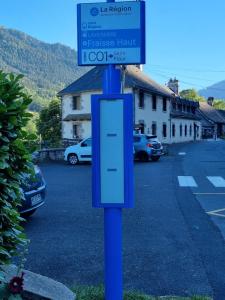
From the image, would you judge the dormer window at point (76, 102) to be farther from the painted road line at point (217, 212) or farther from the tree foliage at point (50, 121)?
the painted road line at point (217, 212)

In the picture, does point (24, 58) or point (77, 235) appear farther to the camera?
point (24, 58)

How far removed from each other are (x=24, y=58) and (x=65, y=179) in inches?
7037

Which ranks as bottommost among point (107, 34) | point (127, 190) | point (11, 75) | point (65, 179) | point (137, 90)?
point (65, 179)

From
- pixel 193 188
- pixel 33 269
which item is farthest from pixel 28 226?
pixel 193 188

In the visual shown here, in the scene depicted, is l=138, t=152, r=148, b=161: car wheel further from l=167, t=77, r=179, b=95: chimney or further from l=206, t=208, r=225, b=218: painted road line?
l=167, t=77, r=179, b=95: chimney

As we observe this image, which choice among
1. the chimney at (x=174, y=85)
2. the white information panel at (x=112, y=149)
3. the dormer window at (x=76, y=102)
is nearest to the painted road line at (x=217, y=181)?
the white information panel at (x=112, y=149)

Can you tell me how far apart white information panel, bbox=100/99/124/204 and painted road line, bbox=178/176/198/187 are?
11135 mm

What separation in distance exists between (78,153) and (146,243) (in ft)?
59.6

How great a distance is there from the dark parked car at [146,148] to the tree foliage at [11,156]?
23.1m

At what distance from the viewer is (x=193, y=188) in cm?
1399

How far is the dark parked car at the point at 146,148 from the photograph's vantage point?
26.2 m

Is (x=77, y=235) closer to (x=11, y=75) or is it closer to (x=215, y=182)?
(x=11, y=75)

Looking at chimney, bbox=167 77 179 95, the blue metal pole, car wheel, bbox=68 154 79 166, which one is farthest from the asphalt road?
chimney, bbox=167 77 179 95

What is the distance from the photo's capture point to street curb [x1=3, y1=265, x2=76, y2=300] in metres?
3.63
